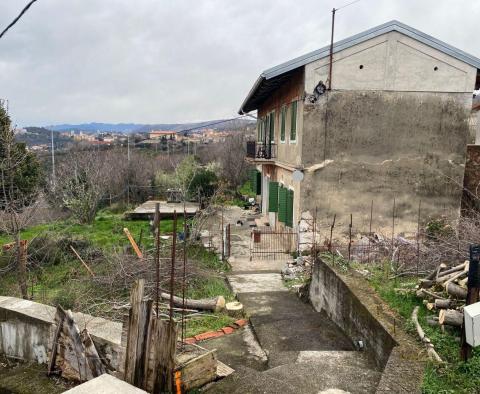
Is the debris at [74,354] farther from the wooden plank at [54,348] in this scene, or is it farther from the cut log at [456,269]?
the cut log at [456,269]

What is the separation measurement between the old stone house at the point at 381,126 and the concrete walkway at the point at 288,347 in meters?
3.16

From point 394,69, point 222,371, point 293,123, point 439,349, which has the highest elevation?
point 394,69

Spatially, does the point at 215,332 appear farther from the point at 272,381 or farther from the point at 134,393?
the point at 134,393

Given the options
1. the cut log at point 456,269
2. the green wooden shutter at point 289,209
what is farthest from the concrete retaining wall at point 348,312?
the green wooden shutter at point 289,209

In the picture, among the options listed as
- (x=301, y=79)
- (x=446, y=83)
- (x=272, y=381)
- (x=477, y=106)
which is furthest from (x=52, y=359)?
(x=477, y=106)

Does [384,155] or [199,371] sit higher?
[384,155]

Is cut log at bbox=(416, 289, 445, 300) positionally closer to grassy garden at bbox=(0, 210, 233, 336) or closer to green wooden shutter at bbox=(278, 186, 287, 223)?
grassy garden at bbox=(0, 210, 233, 336)

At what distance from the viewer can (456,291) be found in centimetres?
521

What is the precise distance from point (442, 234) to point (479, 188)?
7.89 ft

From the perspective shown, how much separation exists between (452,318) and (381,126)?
8687 millimetres

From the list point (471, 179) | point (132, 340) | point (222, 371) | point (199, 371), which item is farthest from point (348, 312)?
point (471, 179)

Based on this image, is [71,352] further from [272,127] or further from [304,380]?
[272,127]

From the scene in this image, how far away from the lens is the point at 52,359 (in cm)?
408

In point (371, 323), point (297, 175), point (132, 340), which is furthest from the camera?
point (297, 175)
